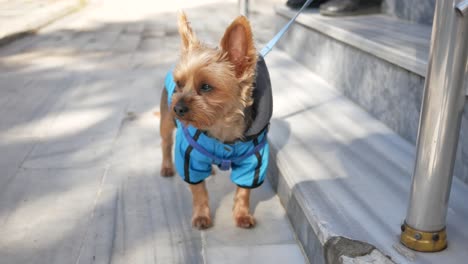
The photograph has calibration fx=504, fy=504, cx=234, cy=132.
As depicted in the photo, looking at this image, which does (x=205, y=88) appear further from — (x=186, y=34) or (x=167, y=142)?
(x=167, y=142)

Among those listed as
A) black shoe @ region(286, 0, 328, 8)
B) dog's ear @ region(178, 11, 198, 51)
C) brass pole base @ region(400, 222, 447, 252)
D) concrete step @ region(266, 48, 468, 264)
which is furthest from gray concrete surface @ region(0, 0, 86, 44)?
brass pole base @ region(400, 222, 447, 252)

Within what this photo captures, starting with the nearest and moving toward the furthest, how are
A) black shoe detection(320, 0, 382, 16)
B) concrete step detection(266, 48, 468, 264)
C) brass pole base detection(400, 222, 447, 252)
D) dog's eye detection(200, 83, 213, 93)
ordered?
1. brass pole base detection(400, 222, 447, 252)
2. concrete step detection(266, 48, 468, 264)
3. dog's eye detection(200, 83, 213, 93)
4. black shoe detection(320, 0, 382, 16)

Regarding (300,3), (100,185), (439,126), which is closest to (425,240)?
(439,126)

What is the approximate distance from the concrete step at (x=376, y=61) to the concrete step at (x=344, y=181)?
12 cm

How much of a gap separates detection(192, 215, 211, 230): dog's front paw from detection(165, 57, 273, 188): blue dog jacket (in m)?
0.21

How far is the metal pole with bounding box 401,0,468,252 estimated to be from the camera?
164 centimetres

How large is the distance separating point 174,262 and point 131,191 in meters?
0.84

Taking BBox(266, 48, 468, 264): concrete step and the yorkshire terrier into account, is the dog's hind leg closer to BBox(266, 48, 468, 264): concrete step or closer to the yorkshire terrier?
the yorkshire terrier

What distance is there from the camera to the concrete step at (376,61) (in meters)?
3.12

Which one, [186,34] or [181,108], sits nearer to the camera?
[181,108]

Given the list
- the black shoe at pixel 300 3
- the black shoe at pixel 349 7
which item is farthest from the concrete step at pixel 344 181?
the black shoe at pixel 300 3

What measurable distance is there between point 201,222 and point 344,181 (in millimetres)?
803

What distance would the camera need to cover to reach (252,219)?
2.76m

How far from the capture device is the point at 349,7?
511cm
